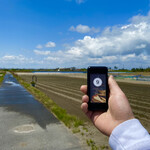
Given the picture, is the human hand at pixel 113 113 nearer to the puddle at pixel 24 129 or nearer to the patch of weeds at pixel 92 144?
the patch of weeds at pixel 92 144

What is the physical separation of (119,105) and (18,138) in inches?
177

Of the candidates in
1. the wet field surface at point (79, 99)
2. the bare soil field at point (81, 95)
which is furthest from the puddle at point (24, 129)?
the wet field surface at point (79, 99)

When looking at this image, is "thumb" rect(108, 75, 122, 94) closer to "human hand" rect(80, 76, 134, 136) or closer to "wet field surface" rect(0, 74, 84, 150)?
"human hand" rect(80, 76, 134, 136)

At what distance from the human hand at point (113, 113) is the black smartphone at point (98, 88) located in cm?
8

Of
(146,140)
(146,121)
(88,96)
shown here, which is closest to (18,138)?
(88,96)

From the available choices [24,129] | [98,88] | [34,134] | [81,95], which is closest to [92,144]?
[34,134]

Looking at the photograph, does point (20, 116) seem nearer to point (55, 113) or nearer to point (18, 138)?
point (55, 113)

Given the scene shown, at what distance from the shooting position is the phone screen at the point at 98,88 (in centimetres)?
256

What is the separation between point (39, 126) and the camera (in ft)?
21.1

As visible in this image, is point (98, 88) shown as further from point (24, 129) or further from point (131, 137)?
point (24, 129)

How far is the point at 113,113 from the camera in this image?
2166 millimetres

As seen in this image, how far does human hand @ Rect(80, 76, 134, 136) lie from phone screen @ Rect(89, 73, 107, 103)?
11cm

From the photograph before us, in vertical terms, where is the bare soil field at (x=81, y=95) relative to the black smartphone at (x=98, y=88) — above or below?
below

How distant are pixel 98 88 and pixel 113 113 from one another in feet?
1.82
